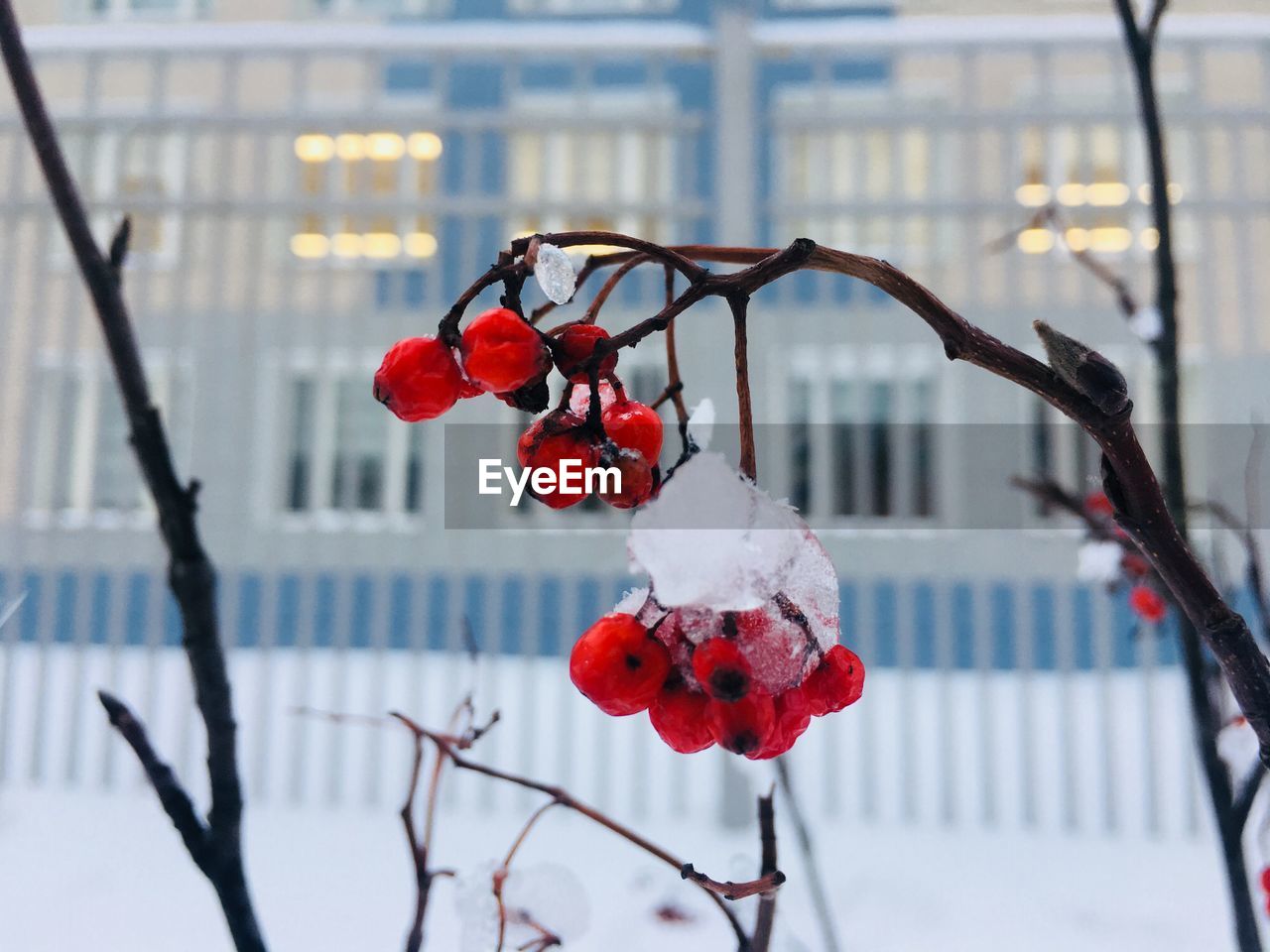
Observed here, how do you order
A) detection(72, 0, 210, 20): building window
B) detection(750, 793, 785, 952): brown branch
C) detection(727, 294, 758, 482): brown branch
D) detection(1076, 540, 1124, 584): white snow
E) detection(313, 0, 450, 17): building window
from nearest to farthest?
detection(727, 294, 758, 482): brown branch, detection(750, 793, 785, 952): brown branch, detection(1076, 540, 1124, 584): white snow, detection(72, 0, 210, 20): building window, detection(313, 0, 450, 17): building window

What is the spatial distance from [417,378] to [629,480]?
0.08 metres

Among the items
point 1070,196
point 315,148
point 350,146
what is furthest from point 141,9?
point 1070,196

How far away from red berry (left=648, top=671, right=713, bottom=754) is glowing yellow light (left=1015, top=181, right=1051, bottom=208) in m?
1.89

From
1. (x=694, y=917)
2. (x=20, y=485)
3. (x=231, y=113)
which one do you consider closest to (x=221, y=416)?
(x=20, y=485)

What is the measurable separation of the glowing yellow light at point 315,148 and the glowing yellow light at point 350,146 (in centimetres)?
2

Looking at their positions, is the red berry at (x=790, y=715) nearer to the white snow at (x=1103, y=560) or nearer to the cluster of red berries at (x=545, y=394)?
the cluster of red berries at (x=545, y=394)

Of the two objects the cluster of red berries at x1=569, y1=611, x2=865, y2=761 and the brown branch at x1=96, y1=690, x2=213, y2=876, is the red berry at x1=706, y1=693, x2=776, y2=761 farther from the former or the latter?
the brown branch at x1=96, y1=690, x2=213, y2=876

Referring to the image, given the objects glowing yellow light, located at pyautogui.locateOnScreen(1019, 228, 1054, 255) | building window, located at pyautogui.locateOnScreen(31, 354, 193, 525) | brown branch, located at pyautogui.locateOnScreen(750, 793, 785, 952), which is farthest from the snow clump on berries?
glowing yellow light, located at pyautogui.locateOnScreen(1019, 228, 1054, 255)

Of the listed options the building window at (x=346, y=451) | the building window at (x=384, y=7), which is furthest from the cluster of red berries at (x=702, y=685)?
the building window at (x=384, y=7)

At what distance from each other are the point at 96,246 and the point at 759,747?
0.33 meters

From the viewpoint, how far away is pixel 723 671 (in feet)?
0.69

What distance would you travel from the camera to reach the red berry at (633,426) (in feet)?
0.86

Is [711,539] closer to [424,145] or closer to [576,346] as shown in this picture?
[576,346]

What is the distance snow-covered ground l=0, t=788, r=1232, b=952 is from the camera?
42.6 inches
